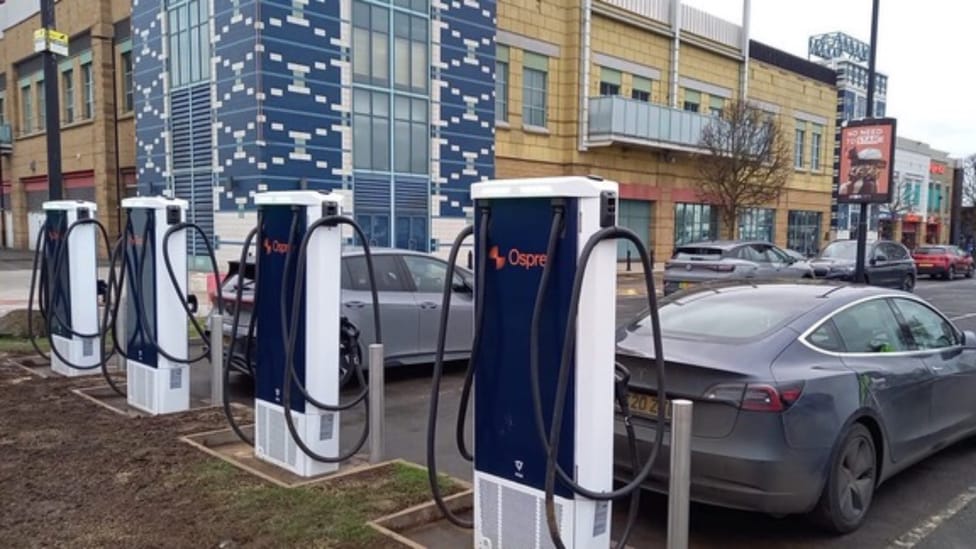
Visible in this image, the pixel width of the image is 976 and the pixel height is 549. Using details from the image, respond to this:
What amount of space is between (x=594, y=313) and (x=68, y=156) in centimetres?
3610

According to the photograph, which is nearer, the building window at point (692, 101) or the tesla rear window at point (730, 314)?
the tesla rear window at point (730, 314)

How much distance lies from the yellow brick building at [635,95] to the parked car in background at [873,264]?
34.9 ft

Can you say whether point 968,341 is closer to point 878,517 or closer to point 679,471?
point 878,517

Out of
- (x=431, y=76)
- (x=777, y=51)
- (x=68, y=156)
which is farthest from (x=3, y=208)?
(x=777, y=51)

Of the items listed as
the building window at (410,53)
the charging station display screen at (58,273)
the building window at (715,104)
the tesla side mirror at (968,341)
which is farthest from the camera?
the building window at (715,104)

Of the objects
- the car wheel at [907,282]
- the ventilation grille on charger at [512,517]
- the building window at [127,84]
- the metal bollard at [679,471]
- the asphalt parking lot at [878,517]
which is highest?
the building window at [127,84]

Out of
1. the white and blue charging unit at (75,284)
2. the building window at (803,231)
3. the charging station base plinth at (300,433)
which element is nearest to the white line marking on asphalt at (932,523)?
the charging station base plinth at (300,433)

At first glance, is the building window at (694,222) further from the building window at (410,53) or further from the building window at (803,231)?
the building window at (410,53)

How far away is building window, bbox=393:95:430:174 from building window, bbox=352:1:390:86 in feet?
3.09

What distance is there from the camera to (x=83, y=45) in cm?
3150

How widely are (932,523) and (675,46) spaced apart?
31087 millimetres

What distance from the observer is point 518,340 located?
3516 mm

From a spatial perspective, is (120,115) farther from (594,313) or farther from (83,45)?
(594,313)

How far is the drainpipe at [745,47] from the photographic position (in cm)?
3634
